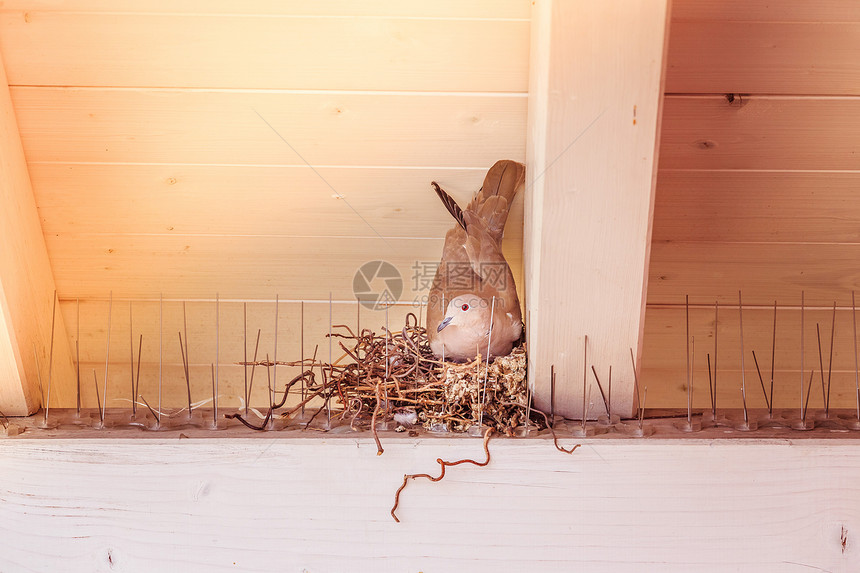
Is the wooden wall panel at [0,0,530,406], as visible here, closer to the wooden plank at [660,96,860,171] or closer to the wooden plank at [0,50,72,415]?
the wooden plank at [0,50,72,415]

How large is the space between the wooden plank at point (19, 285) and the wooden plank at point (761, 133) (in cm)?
129

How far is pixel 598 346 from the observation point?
102 centimetres

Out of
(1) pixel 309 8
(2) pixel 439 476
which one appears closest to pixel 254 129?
(1) pixel 309 8

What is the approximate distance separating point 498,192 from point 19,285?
0.96 metres

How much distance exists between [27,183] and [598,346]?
3.99 feet

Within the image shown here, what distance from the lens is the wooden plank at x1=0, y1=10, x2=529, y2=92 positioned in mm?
1168

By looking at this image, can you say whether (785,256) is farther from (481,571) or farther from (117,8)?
(117,8)

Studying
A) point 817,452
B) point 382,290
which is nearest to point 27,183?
point 382,290

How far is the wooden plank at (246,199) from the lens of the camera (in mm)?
1354

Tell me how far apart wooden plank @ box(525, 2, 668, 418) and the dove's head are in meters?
0.12

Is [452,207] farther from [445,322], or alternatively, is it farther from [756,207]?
[756,207]

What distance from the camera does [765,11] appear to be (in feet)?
3.67

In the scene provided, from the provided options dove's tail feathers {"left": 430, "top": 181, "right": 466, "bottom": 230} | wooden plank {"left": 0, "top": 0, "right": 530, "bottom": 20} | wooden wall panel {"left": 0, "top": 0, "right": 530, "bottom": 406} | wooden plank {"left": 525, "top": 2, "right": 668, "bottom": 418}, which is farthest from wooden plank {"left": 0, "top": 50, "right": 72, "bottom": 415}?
wooden plank {"left": 525, "top": 2, "right": 668, "bottom": 418}

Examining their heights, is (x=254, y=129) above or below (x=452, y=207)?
above
